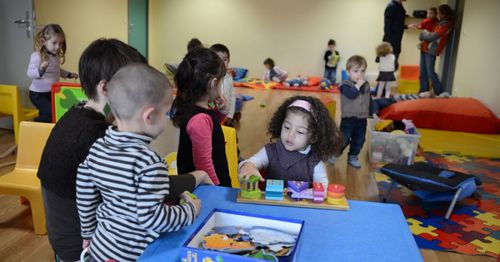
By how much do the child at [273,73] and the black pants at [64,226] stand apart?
24.0ft

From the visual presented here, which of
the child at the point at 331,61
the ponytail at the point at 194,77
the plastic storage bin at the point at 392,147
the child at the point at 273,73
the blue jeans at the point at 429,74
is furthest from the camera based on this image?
the child at the point at 331,61

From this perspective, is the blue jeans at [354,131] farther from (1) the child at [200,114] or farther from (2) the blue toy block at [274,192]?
(2) the blue toy block at [274,192]

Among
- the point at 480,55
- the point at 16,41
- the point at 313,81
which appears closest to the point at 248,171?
the point at 16,41

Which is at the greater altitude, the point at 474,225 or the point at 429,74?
the point at 429,74

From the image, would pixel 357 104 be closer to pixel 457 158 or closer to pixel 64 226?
pixel 457 158

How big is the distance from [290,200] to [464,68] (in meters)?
5.47

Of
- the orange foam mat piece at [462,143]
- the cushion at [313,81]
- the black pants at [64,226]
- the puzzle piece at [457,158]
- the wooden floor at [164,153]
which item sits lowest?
the wooden floor at [164,153]

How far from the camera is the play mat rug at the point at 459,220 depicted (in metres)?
2.58

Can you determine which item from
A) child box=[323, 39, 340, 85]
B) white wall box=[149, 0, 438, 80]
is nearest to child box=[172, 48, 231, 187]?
child box=[323, 39, 340, 85]

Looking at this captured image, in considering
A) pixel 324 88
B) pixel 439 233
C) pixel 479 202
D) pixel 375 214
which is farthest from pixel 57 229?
pixel 324 88

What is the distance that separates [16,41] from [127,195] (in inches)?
169

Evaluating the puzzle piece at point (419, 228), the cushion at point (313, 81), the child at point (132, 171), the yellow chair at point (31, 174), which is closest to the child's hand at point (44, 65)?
the yellow chair at point (31, 174)

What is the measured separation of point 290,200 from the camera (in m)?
1.36

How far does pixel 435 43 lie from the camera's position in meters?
6.33
